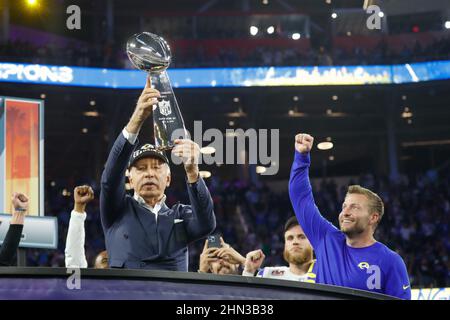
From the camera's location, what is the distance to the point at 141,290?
6.35 ft

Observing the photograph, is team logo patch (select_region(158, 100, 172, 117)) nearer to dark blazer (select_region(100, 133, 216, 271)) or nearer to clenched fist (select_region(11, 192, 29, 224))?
dark blazer (select_region(100, 133, 216, 271))

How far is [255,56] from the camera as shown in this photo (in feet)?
73.9

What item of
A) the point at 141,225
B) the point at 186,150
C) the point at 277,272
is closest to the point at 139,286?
the point at 186,150

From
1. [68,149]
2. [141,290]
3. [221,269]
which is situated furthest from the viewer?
[68,149]

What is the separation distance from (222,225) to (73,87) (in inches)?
224

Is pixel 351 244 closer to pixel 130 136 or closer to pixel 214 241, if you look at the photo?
pixel 214 241

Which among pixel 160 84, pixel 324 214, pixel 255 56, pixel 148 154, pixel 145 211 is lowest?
pixel 324 214

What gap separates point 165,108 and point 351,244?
1.04m

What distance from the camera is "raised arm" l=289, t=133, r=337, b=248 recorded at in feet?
12.6

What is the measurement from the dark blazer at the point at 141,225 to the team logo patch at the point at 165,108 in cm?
19

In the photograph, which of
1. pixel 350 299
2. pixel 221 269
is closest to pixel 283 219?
pixel 221 269

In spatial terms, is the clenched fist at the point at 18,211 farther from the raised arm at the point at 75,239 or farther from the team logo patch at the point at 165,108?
the team logo patch at the point at 165,108

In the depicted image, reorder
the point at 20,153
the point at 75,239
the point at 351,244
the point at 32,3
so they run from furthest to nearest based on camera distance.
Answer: the point at 32,3 → the point at 20,153 → the point at 351,244 → the point at 75,239

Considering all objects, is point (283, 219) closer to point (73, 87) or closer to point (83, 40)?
point (73, 87)
